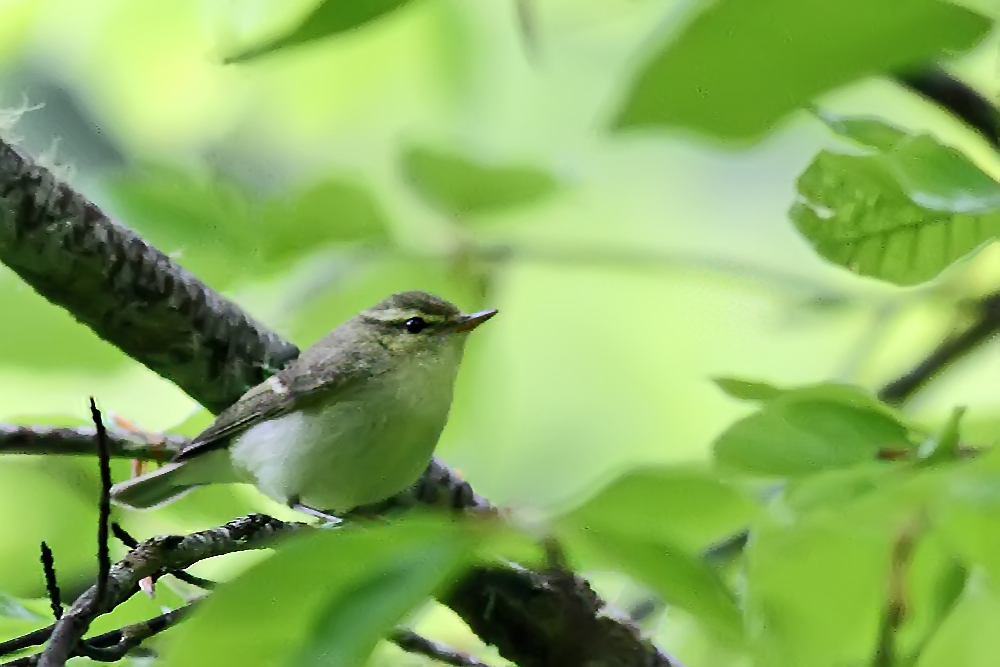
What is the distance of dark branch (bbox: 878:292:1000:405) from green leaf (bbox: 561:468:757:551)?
0.42m

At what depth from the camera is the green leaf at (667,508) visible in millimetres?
232

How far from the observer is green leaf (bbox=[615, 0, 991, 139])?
0.21m

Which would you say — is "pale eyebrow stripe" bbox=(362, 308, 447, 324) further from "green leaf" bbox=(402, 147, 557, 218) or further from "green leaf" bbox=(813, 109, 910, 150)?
"green leaf" bbox=(813, 109, 910, 150)

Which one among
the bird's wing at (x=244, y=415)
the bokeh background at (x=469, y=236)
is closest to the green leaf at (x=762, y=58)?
the bokeh background at (x=469, y=236)

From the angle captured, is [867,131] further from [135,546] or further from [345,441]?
[345,441]

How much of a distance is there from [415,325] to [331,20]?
2.04ft

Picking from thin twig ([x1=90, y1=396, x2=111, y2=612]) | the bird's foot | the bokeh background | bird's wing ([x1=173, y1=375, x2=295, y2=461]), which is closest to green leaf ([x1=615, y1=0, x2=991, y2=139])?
the bokeh background

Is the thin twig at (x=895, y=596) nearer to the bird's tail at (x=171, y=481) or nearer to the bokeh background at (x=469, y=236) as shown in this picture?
the bokeh background at (x=469, y=236)

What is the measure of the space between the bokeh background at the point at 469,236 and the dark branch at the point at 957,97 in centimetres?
6

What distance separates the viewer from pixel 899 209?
29 cm

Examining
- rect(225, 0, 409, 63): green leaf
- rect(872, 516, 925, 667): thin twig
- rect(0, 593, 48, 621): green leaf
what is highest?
rect(225, 0, 409, 63): green leaf

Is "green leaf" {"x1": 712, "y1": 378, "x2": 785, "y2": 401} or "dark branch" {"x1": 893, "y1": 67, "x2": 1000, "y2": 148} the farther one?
"dark branch" {"x1": 893, "y1": 67, "x2": 1000, "y2": 148}

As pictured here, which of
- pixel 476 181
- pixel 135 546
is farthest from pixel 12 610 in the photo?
pixel 476 181

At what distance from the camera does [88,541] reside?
1.93 feet
